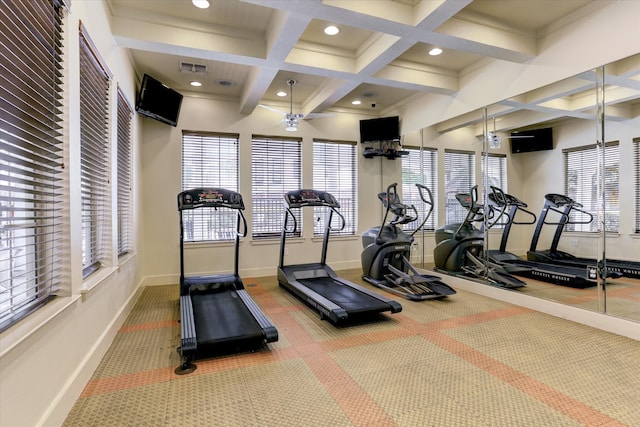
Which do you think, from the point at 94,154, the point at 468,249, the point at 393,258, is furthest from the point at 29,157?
the point at 468,249

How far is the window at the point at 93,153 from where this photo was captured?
103 inches

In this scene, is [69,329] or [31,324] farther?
[69,329]

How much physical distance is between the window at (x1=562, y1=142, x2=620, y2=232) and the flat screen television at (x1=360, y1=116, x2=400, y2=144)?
325cm

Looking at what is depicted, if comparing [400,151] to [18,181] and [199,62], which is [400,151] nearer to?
[199,62]

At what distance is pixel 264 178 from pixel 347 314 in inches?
148

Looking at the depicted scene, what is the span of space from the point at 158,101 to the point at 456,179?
17.2ft

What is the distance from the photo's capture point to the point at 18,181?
5.26ft

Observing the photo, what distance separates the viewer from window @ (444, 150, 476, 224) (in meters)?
5.54

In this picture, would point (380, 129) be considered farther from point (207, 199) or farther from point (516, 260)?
point (207, 199)

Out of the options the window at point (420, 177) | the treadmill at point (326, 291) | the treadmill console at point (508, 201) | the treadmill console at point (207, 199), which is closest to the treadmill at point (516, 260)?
the treadmill console at point (508, 201)

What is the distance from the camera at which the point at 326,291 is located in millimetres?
4438

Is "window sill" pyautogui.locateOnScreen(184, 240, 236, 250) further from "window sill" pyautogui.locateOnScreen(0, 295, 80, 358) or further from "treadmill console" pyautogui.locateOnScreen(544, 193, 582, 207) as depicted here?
"treadmill console" pyautogui.locateOnScreen(544, 193, 582, 207)

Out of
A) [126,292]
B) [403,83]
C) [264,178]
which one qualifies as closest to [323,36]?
[403,83]

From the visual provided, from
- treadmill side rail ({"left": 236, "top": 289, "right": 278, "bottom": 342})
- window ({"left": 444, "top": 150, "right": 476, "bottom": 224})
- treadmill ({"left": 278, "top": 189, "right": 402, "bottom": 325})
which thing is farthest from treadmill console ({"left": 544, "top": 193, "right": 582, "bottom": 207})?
treadmill side rail ({"left": 236, "top": 289, "right": 278, "bottom": 342})
